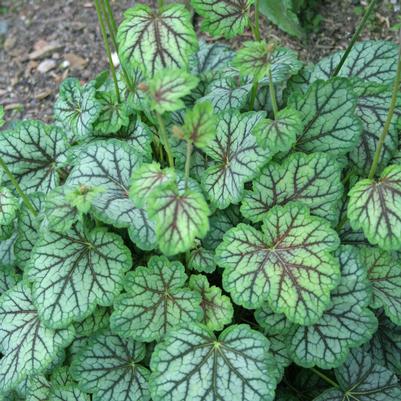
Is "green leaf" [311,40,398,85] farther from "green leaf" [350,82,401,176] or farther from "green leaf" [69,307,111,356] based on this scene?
"green leaf" [69,307,111,356]

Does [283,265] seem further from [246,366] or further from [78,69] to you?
[78,69]

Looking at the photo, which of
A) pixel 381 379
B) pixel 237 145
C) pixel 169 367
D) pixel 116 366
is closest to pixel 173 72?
pixel 237 145

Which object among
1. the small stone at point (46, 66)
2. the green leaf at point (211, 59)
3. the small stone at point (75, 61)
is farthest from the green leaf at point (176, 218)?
the small stone at point (46, 66)

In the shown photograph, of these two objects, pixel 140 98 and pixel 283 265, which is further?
pixel 140 98

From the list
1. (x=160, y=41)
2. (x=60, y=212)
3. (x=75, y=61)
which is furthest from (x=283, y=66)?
(x=75, y=61)

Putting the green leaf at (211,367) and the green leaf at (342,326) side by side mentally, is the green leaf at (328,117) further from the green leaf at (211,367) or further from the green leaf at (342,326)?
the green leaf at (211,367)
